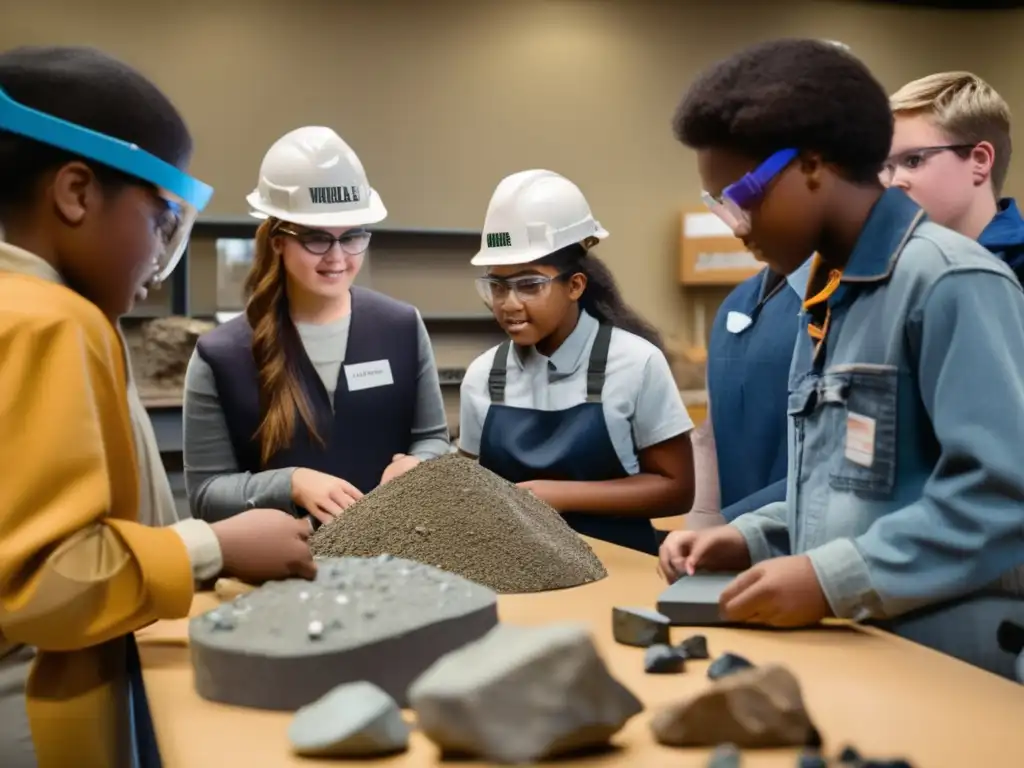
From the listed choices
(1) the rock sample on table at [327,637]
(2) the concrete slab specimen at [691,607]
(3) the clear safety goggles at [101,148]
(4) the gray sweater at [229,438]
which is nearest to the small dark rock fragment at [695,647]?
(2) the concrete slab specimen at [691,607]

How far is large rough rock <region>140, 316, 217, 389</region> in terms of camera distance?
559cm

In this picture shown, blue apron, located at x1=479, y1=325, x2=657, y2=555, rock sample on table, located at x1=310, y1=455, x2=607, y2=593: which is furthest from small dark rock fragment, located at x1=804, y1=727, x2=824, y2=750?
blue apron, located at x1=479, y1=325, x2=657, y2=555

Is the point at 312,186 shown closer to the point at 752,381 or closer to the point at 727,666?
the point at 752,381

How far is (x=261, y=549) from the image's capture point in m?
1.32

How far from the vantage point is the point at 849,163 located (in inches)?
55.6

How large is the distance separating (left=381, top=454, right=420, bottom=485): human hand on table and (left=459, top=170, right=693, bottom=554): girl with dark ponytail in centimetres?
16

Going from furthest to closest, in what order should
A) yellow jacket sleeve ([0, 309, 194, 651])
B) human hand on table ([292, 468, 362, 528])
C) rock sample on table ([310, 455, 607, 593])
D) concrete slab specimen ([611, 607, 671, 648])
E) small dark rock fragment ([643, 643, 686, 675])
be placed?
1. human hand on table ([292, 468, 362, 528])
2. rock sample on table ([310, 455, 607, 593])
3. concrete slab specimen ([611, 607, 671, 648])
4. small dark rock fragment ([643, 643, 686, 675])
5. yellow jacket sleeve ([0, 309, 194, 651])

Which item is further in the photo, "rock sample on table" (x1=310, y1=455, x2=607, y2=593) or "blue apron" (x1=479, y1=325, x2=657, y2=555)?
"blue apron" (x1=479, y1=325, x2=657, y2=555)

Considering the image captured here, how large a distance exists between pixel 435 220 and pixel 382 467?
409 centimetres

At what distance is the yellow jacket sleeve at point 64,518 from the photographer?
106 cm

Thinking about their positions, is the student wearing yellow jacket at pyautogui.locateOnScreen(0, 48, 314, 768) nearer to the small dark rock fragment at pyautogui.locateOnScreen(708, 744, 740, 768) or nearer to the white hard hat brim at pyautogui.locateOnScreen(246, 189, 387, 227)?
the small dark rock fragment at pyautogui.locateOnScreen(708, 744, 740, 768)

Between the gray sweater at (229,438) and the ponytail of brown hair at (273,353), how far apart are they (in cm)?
6

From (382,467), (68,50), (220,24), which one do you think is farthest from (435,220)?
(68,50)

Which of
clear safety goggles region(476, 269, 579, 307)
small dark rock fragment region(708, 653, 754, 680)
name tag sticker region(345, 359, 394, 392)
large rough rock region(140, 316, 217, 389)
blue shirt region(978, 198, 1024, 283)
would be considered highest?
blue shirt region(978, 198, 1024, 283)
